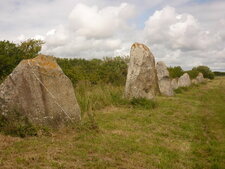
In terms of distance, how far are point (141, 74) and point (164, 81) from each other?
6.93 m

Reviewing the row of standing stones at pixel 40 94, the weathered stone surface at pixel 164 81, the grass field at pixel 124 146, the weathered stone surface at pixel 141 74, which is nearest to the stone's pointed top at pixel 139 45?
the weathered stone surface at pixel 141 74

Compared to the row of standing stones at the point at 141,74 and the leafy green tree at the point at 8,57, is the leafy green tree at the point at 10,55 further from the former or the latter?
the row of standing stones at the point at 141,74

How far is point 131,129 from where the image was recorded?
8.23 meters

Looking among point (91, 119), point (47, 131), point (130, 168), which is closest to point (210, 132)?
point (91, 119)

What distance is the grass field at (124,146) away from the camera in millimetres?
5328

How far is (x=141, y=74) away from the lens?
13539mm

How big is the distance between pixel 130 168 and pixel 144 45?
389 inches

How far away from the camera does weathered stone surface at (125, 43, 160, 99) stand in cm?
1330

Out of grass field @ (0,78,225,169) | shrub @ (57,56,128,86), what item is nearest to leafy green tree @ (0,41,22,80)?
shrub @ (57,56,128,86)

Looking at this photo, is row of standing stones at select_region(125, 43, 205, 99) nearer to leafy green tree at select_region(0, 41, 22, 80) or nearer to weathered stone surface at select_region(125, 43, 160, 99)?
weathered stone surface at select_region(125, 43, 160, 99)

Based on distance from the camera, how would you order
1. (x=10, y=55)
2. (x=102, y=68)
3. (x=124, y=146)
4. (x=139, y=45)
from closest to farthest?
(x=124, y=146) < (x=139, y=45) < (x=10, y=55) < (x=102, y=68)

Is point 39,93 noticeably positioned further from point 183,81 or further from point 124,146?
point 183,81

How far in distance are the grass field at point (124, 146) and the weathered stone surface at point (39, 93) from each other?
55 centimetres

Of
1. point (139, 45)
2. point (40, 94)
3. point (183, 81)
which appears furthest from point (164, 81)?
point (40, 94)
